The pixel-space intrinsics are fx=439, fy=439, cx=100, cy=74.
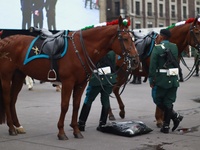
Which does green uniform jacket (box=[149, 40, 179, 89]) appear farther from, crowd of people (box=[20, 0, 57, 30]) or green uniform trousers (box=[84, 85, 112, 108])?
crowd of people (box=[20, 0, 57, 30])

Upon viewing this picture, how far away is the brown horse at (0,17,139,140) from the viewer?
309 inches

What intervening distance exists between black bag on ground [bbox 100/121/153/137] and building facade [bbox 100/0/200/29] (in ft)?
230

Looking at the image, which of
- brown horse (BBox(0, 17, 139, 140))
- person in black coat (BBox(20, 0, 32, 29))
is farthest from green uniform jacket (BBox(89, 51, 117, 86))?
person in black coat (BBox(20, 0, 32, 29))

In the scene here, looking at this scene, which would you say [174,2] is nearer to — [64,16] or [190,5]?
[190,5]

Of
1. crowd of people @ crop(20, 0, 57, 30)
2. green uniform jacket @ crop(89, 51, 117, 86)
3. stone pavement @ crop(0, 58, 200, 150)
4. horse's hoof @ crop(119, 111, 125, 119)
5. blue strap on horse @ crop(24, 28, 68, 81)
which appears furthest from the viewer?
crowd of people @ crop(20, 0, 57, 30)

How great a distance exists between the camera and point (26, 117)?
10.9 metres

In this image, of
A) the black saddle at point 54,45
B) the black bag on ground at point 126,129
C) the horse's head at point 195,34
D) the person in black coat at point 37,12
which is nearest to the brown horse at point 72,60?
the black saddle at point 54,45

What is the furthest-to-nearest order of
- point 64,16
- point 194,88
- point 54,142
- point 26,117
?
point 64,16
point 194,88
point 26,117
point 54,142

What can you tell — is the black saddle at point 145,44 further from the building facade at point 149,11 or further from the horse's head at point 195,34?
the building facade at point 149,11

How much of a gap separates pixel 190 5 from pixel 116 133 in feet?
282

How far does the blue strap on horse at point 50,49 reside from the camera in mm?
7941

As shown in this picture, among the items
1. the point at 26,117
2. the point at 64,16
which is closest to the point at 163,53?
the point at 26,117

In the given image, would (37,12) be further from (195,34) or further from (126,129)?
(126,129)

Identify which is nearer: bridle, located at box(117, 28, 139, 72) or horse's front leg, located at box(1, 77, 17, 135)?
bridle, located at box(117, 28, 139, 72)
